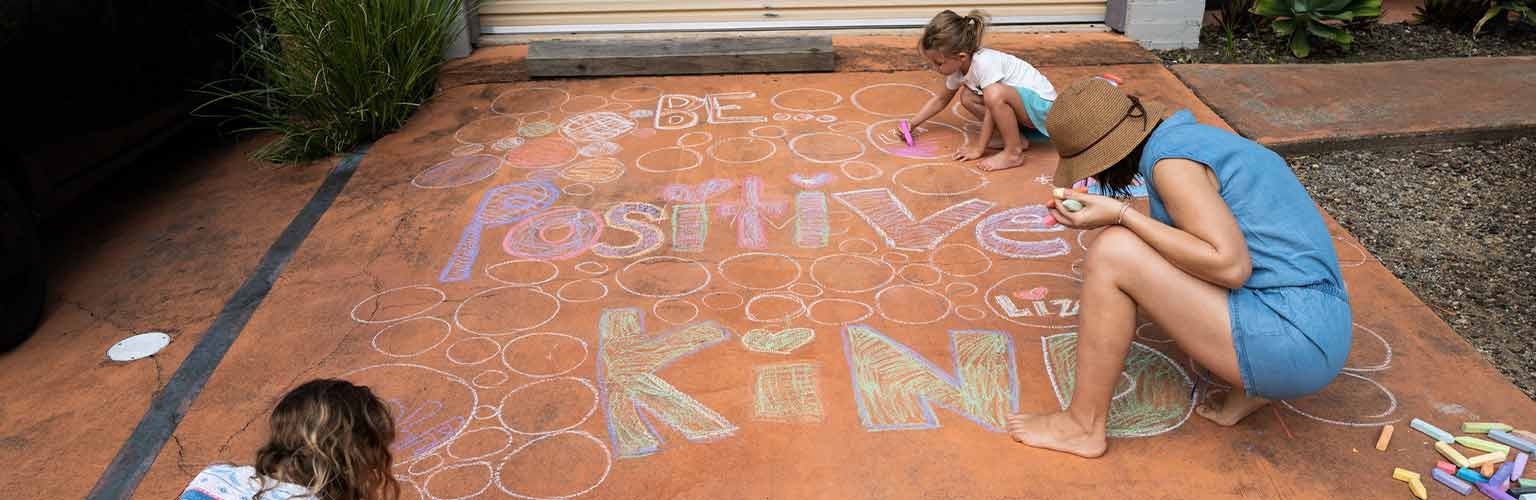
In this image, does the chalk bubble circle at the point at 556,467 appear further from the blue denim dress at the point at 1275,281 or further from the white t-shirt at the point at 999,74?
the white t-shirt at the point at 999,74

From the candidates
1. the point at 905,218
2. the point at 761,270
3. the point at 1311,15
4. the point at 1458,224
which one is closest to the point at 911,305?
the point at 761,270

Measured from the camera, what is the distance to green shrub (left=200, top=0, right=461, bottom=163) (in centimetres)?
436

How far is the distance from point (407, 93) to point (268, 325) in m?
1.86

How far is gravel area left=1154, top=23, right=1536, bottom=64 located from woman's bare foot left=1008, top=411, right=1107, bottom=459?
3347mm

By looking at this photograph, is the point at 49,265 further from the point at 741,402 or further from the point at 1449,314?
the point at 1449,314

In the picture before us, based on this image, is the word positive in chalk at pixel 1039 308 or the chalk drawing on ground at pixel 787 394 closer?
the chalk drawing on ground at pixel 787 394

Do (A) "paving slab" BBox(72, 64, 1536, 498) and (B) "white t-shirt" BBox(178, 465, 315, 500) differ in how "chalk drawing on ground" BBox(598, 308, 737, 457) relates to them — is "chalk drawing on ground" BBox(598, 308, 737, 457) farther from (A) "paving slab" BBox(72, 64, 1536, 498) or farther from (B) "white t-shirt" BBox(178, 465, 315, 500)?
(B) "white t-shirt" BBox(178, 465, 315, 500)

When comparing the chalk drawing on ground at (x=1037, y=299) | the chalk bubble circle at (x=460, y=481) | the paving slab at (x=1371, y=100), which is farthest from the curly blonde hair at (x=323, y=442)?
the paving slab at (x=1371, y=100)

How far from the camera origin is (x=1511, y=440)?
2400mm

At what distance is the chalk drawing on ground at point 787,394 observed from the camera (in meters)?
2.63

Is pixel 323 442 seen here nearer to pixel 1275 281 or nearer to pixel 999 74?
pixel 1275 281

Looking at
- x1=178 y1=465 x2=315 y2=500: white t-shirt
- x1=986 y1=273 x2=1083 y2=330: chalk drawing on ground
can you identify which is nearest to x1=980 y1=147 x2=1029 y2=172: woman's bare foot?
x1=986 y1=273 x2=1083 y2=330: chalk drawing on ground

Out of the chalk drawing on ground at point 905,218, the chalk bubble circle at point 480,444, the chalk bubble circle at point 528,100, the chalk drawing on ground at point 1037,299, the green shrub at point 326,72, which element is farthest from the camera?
the chalk bubble circle at point 528,100

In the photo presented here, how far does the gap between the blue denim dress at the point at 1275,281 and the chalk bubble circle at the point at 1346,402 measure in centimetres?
35
